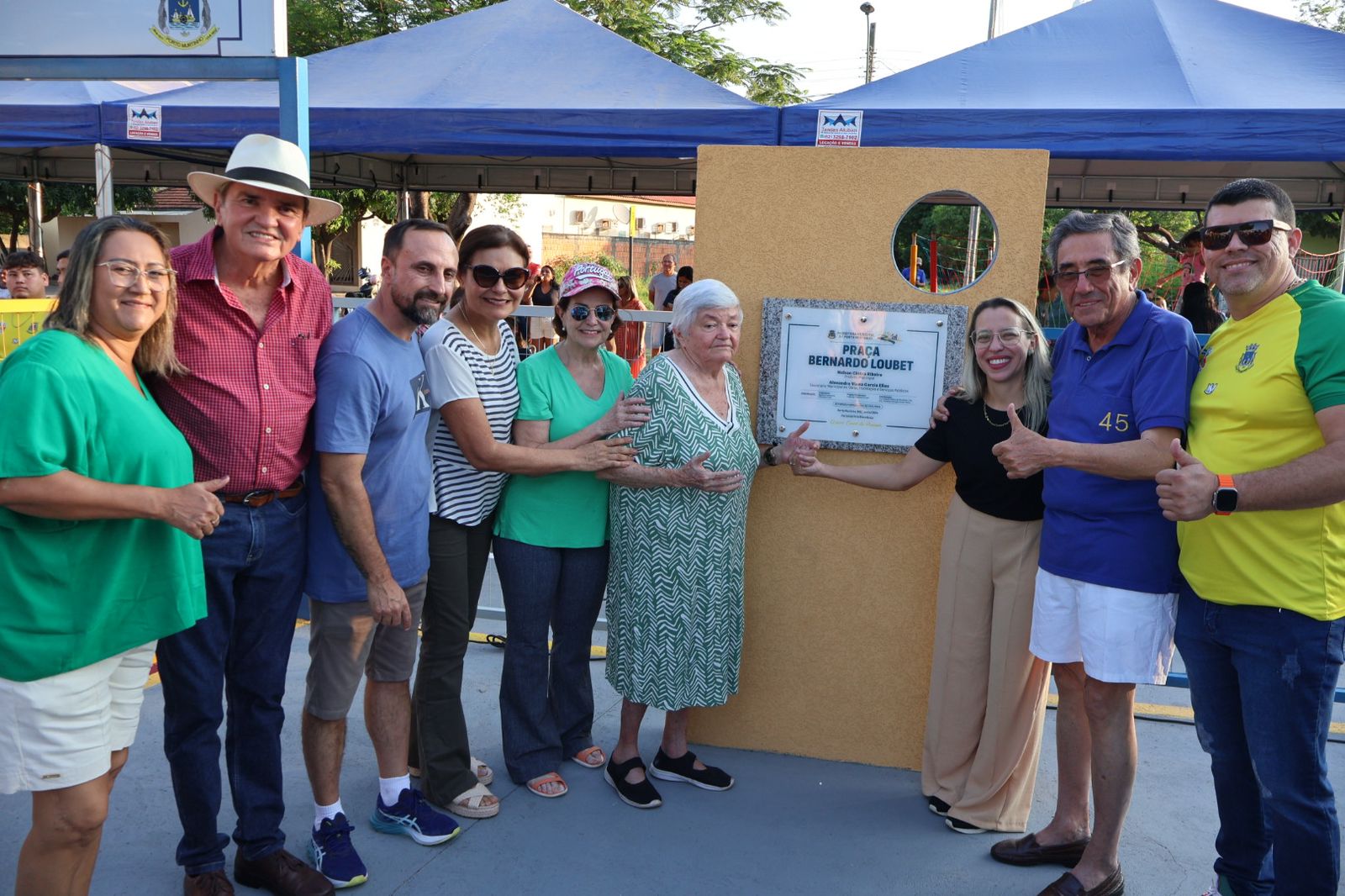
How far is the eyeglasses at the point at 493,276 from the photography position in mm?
3229

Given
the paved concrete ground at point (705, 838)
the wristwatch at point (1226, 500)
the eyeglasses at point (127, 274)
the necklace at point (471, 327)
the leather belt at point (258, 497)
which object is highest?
the eyeglasses at point (127, 274)

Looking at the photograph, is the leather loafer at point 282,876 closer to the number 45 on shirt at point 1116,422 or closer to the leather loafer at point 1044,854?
the leather loafer at point 1044,854

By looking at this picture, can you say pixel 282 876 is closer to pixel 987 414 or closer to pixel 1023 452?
pixel 1023 452

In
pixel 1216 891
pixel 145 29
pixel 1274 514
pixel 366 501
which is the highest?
pixel 145 29

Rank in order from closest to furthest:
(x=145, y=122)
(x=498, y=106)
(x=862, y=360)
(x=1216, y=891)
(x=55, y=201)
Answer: (x=1216, y=891), (x=862, y=360), (x=498, y=106), (x=145, y=122), (x=55, y=201)

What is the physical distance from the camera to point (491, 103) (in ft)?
23.5

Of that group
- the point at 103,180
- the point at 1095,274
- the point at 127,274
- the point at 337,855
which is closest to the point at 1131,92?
the point at 1095,274

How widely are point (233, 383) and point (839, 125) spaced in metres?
4.76

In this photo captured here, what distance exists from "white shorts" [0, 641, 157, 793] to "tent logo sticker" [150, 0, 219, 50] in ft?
7.30

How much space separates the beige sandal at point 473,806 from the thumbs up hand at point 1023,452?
6.66 ft

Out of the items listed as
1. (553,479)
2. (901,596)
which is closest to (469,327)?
(553,479)

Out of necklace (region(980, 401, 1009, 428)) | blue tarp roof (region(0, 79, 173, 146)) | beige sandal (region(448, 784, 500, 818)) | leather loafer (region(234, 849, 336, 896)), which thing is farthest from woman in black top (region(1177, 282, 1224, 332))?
blue tarp roof (region(0, 79, 173, 146))

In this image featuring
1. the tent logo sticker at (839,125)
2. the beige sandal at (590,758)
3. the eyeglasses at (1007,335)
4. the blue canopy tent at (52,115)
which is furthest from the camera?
the blue canopy tent at (52,115)

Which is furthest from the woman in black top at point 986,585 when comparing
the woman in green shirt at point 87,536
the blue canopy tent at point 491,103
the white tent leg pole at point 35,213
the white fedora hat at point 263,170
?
the white tent leg pole at point 35,213
